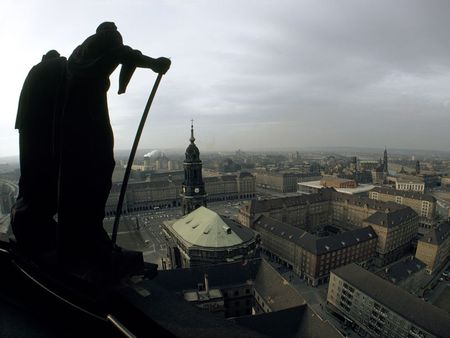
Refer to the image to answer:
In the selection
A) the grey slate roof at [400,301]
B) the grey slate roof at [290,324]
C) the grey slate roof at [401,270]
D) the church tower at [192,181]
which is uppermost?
the church tower at [192,181]

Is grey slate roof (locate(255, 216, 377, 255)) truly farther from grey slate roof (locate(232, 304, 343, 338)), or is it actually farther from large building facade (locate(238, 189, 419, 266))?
grey slate roof (locate(232, 304, 343, 338))

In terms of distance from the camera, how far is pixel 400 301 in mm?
38312

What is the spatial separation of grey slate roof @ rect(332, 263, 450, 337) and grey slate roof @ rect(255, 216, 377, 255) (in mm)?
10321

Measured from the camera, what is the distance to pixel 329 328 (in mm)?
28516

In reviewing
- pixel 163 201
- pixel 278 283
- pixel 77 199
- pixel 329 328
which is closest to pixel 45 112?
pixel 77 199

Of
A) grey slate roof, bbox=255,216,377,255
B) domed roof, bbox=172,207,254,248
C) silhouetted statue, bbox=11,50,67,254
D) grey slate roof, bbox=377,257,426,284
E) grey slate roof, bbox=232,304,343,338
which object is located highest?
silhouetted statue, bbox=11,50,67,254

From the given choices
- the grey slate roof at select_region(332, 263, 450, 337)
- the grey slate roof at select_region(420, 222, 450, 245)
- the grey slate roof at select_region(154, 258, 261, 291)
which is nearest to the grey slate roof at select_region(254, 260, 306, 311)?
the grey slate roof at select_region(154, 258, 261, 291)

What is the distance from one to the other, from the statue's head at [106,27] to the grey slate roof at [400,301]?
4415 centimetres

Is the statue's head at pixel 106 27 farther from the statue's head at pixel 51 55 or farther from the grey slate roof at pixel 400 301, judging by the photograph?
the grey slate roof at pixel 400 301

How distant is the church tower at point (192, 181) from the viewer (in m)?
57.9

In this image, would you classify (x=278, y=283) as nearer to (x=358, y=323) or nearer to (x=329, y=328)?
(x=329, y=328)

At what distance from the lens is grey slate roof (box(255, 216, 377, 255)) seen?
188ft

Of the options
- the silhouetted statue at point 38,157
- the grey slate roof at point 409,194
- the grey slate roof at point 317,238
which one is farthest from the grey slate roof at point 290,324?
the grey slate roof at point 409,194

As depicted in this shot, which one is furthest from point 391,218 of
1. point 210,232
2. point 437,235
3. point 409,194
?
point 210,232
